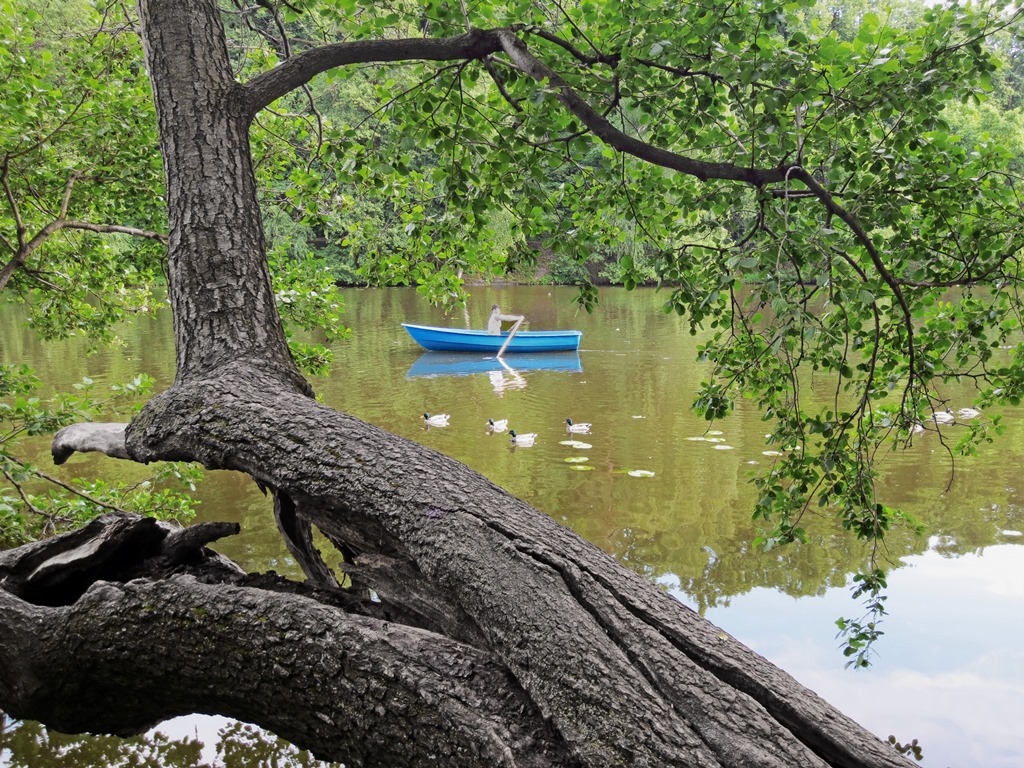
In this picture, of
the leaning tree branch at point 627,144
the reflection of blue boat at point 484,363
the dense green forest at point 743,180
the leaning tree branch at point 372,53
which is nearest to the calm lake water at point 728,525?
the reflection of blue boat at point 484,363

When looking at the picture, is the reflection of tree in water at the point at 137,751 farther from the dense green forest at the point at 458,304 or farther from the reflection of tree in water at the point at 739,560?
the reflection of tree in water at the point at 739,560

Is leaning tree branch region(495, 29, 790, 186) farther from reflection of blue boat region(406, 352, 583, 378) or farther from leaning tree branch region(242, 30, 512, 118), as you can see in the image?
reflection of blue boat region(406, 352, 583, 378)

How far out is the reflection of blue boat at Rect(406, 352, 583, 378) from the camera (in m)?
15.0

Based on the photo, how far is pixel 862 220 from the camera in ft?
8.70

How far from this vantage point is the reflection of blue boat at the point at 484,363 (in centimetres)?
1498

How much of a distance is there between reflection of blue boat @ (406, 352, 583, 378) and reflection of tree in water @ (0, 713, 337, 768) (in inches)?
398

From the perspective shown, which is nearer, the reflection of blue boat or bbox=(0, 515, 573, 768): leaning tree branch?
bbox=(0, 515, 573, 768): leaning tree branch

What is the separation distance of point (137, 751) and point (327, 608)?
3.36 metres

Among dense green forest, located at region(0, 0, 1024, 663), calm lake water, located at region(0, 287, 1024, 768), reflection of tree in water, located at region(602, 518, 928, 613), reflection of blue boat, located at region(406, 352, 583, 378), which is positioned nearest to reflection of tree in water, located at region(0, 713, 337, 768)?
calm lake water, located at region(0, 287, 1024, 768)

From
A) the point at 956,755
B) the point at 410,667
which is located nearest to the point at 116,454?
the point at 410,667

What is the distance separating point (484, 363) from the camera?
1606 centimetres

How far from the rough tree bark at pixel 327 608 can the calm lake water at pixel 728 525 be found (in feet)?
8.24

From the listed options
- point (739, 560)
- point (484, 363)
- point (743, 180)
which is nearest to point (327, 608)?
point (743, 180)

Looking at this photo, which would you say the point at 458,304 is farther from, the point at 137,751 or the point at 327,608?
the point at 137,751
